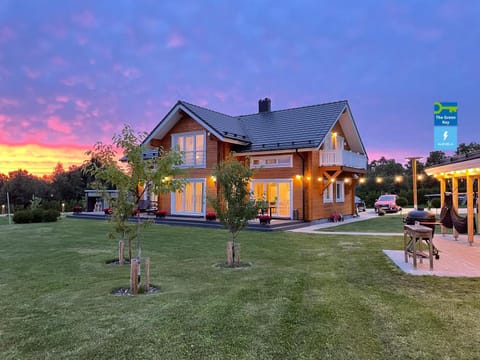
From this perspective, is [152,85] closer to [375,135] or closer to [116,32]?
[116,32]

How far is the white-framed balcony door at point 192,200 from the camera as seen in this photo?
17.4 meters

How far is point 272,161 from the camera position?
16656 mm

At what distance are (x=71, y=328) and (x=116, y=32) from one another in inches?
602

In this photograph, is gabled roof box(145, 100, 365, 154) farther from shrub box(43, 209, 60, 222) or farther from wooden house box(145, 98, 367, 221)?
shrub box(43, 209, 60, 222)

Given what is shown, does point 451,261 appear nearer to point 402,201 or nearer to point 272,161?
point 272,161

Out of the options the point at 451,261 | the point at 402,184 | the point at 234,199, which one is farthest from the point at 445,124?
the point at 402,184

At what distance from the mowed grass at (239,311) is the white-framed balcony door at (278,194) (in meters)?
8.71

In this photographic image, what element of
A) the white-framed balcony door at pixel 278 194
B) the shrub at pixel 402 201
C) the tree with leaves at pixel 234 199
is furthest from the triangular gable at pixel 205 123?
the shrub at pixel 402 201

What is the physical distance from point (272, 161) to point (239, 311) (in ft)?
42.5

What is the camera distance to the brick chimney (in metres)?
20.4

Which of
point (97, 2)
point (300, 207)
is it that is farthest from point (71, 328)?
point (97, 2)

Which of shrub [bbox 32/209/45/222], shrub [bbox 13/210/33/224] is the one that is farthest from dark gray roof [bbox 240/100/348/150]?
shrub [bbox 13/210/33/224]

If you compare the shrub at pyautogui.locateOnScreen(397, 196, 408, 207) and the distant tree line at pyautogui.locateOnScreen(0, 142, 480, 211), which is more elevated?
the distant tree line at pyautogui.locateOnScreen(0, 142, 480, 211)

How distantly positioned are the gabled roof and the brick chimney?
736 mm
